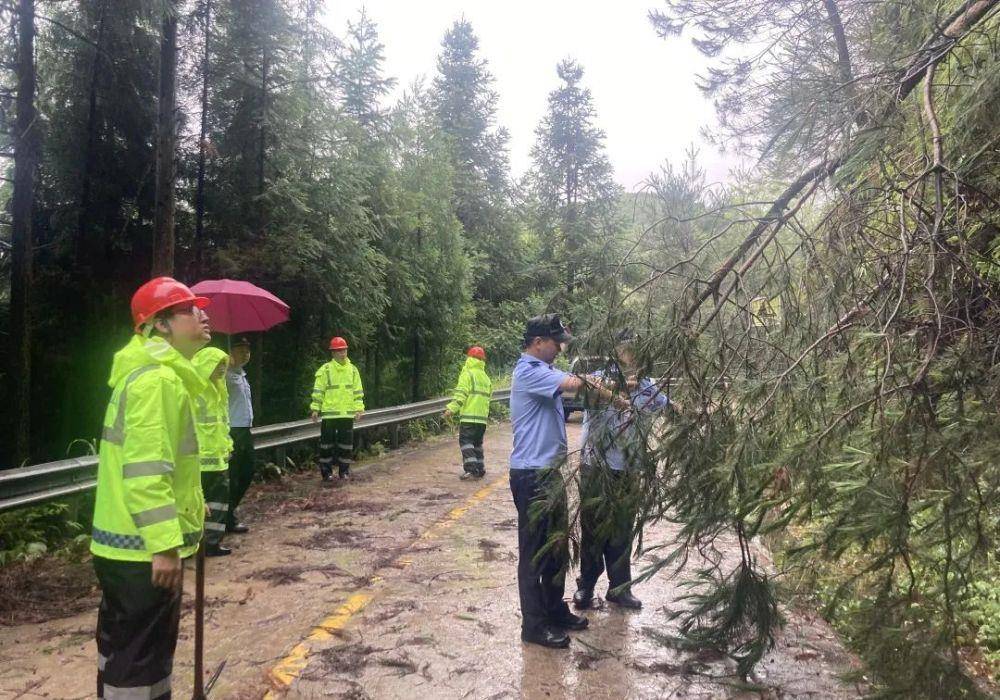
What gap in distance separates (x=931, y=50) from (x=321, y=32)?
11474mm

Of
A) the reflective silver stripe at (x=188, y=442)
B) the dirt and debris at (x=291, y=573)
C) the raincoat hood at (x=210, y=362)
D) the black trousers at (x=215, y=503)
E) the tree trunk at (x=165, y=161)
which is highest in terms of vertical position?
the tree trunk at (x=165, y=161)

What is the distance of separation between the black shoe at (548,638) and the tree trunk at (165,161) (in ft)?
23.3

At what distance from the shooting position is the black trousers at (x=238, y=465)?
25.1ft

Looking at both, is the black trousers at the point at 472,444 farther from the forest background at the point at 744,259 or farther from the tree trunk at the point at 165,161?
the tree trunk at the point at 165,161

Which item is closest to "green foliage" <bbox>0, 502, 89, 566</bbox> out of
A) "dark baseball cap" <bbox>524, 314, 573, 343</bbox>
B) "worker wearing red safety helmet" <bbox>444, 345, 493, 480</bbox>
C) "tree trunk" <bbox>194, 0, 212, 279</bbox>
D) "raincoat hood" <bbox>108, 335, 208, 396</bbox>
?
"raincoat hood" <bbox>108, 335, 208, 396</bbox>

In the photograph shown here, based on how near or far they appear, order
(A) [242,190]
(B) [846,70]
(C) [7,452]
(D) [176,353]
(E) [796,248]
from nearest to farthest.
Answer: (D) [176,353]
(E) [796,248]
(B) [846,70]
(C) [7,452]
(A) [242,190]

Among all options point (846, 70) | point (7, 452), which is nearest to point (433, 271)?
point (7, 452)

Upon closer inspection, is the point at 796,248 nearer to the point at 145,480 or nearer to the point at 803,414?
the point at 803,414

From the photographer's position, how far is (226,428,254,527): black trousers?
765cm

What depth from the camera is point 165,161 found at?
31.9 feet

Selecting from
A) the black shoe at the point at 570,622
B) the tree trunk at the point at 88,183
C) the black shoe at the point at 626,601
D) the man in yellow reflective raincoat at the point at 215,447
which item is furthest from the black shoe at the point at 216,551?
the tree trunk at the point at 88,183

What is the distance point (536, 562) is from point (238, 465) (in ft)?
14.1

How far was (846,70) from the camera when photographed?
439cm

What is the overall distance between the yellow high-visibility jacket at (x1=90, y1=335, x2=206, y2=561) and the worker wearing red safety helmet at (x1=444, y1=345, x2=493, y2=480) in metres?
8.01
